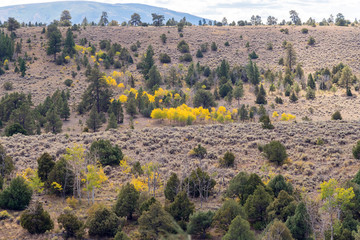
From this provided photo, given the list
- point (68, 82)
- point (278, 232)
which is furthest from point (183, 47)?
point (278, 232)

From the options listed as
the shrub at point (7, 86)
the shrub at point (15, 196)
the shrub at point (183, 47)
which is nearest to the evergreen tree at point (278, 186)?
the shrub at point (15, 196)

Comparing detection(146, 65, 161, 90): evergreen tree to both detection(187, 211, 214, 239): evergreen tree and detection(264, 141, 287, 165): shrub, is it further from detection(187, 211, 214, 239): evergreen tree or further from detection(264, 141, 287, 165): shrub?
detection(187, 211, 214, 239): evergreen tree

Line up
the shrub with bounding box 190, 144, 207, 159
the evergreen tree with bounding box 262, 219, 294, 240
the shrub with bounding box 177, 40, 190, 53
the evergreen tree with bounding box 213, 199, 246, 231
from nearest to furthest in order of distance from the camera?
the evergreen tree with bounding box 262, 219, 294, 240
the evergreen tree with bounding box 213, 199, 246, 231
the shrub with bounding box 190, 144, 207, 159
the shrub with bounding box 177, 40, 190, 53

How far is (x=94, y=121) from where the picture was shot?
47094mm

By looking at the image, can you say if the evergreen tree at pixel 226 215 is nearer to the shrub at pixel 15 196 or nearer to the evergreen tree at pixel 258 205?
the evergreen tree at pixel 258 205

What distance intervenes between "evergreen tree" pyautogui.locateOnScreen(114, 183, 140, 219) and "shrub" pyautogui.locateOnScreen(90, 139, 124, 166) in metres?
7.23

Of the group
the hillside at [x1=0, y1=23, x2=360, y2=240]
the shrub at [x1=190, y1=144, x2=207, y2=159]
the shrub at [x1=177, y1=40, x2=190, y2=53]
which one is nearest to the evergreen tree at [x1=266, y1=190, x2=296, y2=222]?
the hillside at [x1=0, y1=23, x2=360, y2=240]

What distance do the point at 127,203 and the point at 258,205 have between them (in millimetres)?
7084

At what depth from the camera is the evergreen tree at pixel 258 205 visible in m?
19.4

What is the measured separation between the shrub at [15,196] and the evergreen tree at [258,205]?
484 inches

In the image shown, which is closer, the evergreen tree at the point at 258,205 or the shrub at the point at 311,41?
the evergreen tree at the point at 258,205

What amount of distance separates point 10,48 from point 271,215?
257 ft

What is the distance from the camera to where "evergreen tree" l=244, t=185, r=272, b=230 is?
63.7 ft

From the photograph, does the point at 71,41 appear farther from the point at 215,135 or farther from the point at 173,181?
the point at 173,181
